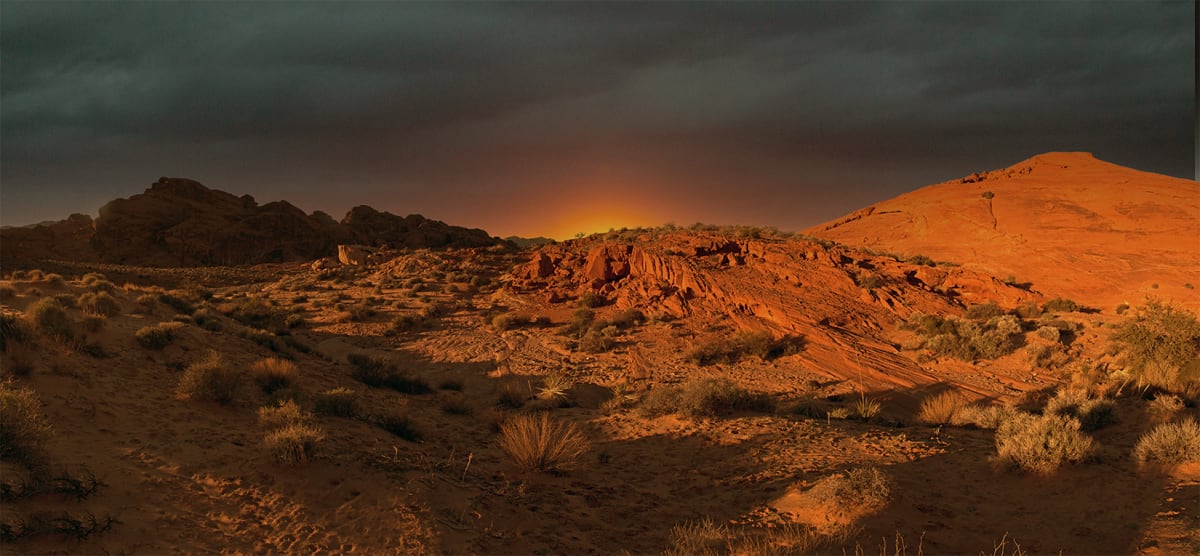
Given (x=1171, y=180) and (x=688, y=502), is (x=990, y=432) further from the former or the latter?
(x=1171, y=180)

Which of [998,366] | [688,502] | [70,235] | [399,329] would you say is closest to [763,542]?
[688,502]

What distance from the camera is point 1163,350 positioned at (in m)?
13.0

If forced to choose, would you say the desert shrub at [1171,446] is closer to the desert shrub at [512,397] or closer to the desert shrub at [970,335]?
the desert shrub at [970,335]

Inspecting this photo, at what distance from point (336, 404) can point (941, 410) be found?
39.4 feet

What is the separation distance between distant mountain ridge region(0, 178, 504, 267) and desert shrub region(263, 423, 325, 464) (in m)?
41.4

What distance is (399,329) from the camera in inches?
775

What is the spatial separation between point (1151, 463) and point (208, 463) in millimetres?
12399

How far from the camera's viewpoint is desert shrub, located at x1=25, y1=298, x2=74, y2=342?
8906mm

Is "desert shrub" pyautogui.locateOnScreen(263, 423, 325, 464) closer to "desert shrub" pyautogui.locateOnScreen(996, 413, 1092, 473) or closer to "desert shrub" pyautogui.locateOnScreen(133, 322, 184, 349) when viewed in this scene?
"desert shrub" pyautogui.locateOnScreen(133, 322, 184, 349)

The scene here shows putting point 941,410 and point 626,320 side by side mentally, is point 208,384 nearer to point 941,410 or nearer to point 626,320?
point 626,320

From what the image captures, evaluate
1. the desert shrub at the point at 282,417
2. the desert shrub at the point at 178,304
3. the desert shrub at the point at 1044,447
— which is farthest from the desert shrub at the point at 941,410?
the desert shrub at the point at 178,304

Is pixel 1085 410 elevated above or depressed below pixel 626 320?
below

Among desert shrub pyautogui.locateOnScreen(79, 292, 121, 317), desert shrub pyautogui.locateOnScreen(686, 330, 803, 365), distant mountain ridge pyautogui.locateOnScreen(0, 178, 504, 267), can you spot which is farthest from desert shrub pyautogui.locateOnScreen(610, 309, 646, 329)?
distant mountain ridge pyautogui.locateOnScreen(0, 178, 504, 267)

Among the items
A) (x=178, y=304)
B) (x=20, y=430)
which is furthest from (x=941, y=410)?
(x=178, y=304)
